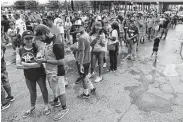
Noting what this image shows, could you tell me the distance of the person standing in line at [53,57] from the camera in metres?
2.60

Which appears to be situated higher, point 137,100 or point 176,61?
point 176,61

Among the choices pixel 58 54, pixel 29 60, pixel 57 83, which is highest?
pixel 58 54

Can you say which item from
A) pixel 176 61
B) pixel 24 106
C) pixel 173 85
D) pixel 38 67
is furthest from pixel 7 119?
pixel 176 61

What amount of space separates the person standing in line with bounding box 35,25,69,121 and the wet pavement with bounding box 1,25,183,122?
82 centimetres

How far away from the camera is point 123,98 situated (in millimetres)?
3832

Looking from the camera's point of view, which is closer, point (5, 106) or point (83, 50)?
point (83, 50)

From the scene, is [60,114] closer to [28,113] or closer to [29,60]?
[28,113]

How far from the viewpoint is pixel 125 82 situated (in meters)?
4.68

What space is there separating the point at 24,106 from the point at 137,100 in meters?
2.69

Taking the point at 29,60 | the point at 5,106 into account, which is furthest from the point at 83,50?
the point at 5,106

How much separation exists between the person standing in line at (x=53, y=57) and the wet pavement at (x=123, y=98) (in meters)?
0.82

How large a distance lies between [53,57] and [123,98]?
2100 millimetres

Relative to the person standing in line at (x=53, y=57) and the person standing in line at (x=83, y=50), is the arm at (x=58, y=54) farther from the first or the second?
the person standing in line at (x=83, y=50)

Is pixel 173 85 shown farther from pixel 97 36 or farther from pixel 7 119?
pixel 7 119
